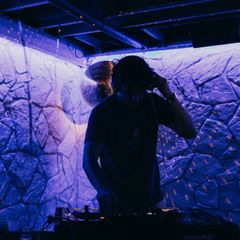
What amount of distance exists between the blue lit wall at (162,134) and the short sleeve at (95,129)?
7.59 ft

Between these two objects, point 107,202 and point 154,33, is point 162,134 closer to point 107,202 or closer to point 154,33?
point 154,33

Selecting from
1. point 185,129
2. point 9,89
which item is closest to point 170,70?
point 9,89

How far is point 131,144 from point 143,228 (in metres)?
0.93

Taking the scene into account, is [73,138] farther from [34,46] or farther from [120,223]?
[120,223]

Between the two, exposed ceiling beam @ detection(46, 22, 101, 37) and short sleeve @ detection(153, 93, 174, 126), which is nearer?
short sleeve @ detection(153, 93, 174, 126)

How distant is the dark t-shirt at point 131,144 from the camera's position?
2.13m

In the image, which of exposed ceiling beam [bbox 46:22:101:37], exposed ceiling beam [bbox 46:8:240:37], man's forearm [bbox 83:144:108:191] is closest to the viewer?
man's forearm [bbox 83:144:108:191]

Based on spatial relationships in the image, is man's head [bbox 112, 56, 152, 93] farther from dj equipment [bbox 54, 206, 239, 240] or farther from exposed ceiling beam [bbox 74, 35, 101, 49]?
exposed ceiling beam [bbox 74, 35, 101, 49]

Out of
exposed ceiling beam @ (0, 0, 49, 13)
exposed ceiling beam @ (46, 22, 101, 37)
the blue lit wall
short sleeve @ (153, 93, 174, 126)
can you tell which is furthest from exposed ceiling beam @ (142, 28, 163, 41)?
short sleeve @ (153, 93, 174, 126)

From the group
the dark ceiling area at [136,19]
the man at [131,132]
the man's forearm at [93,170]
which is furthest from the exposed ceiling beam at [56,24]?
the man's forearm at [93,170]

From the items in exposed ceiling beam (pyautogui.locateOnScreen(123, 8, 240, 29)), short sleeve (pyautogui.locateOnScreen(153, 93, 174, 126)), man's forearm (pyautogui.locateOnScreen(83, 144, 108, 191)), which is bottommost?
man's forearm (pyautogui.locateOnScreen(83, 144, 108, 191))

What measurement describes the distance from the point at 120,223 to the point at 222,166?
12.7ft

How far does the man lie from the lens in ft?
6.95

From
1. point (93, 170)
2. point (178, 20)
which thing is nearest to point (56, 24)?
point (178, 20)
